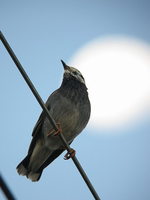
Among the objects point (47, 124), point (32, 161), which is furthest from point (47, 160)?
point (47, 124)

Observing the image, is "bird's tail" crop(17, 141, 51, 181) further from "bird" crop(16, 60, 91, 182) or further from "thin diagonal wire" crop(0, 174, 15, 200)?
"thin diagonal wire" crop(0, 174, 15, 200)

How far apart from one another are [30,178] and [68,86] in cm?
166

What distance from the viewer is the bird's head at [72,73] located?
552cm

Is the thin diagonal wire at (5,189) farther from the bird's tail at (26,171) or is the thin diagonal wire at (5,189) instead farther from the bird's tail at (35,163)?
the bird's tail at (26,171)

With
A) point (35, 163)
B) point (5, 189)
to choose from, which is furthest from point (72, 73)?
point (5, 189)

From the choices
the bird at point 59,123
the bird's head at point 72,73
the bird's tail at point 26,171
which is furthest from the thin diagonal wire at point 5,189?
the bird's head at point 72,73

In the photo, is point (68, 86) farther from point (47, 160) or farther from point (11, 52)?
point (11, 52)

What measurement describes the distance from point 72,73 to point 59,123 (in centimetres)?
144

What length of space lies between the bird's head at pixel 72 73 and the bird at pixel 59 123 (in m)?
0.01

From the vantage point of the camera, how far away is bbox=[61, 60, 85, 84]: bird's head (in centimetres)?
552

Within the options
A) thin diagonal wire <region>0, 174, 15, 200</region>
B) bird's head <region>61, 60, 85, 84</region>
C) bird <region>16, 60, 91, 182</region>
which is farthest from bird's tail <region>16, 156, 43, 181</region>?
thin diagonal wire <region>0, 174, 15, 200</region>

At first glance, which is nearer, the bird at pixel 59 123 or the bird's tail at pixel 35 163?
the bird at pixel 59 123

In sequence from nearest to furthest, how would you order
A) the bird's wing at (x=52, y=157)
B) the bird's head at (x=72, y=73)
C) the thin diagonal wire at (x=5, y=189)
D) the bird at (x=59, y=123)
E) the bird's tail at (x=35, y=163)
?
the thin diagonal wire at (x=5, y=189) → the bird at (x=59, y=123) → the bird's tail at (x=35, y=163) → the bird's wing at (x=52, y=157) → the bird's head at (x=72, y=73)

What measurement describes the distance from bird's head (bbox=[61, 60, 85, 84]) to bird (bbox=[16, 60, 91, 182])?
12 millimetres
